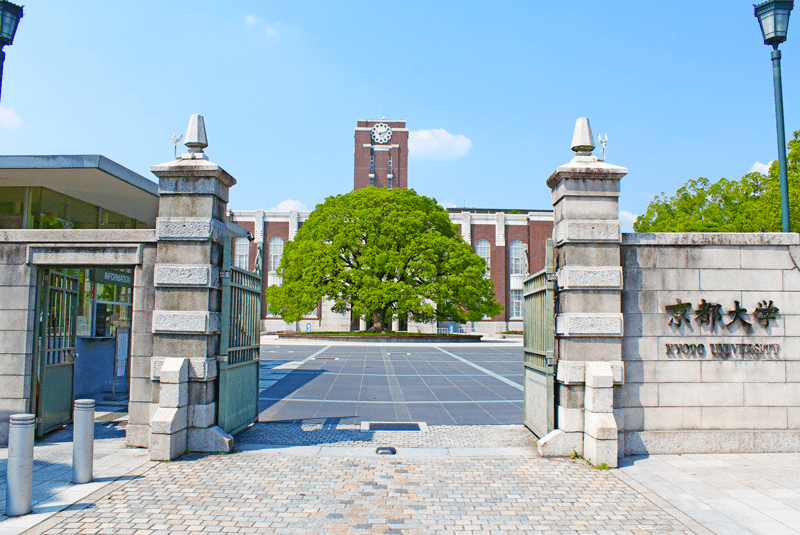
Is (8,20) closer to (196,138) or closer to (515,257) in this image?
(196,138)

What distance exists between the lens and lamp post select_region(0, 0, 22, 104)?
9.17m

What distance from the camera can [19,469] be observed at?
4738 mm

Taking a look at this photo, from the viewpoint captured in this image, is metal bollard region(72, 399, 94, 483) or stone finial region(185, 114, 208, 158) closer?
metal bollard region(72, 399, 94, 483)

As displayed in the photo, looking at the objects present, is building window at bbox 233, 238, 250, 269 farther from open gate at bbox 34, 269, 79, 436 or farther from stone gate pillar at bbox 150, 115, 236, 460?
stone gate pillar at bbox 150, 115, 236, 460

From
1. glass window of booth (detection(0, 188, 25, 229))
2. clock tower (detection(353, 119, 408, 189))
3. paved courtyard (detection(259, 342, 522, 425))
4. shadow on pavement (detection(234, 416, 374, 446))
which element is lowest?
paved courtyard (detection(259, 342, 522, 425))

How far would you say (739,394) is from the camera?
7254 mm

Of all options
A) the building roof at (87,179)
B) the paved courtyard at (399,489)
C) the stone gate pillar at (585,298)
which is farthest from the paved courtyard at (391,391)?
the building roof at (87,179)

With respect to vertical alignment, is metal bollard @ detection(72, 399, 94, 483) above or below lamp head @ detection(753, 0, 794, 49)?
below

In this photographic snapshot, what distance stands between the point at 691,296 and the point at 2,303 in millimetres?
9733

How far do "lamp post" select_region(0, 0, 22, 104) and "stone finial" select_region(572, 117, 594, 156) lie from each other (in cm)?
972

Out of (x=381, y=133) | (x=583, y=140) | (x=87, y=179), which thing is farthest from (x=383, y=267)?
(x=381, y=133)

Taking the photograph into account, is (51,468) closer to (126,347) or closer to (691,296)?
(126,347)

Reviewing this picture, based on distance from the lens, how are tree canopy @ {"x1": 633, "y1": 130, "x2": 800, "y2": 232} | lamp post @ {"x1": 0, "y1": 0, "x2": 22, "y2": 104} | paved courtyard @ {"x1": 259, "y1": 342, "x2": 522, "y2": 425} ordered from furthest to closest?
tree canopy @ {"x1": 633, "y1": 130, "x2": 800, "y2": 232}, paved courtyard @ {"x1": 259, "y1": 342, "x2": 522, "y2": 425}, lamp post @ {"x1": 0, "y1": 0, "x2": 22, "y2": 104}

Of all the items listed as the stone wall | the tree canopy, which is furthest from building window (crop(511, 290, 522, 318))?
the stone wall
